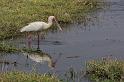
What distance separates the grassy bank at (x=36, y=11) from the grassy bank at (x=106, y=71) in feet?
17.9

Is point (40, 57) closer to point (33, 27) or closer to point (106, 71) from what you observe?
point (33, 27)

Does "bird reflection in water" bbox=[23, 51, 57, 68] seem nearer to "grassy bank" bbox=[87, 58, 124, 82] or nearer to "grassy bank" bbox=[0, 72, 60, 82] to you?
"grassy bank" bbox=[87, 58, 124, 82]

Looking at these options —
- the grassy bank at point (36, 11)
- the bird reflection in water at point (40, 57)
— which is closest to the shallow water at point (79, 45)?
the bird reflection in water at point (40, 57)

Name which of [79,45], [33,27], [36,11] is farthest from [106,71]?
[36,11]

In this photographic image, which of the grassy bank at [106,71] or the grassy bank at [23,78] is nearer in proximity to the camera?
the grassy bank at [23,78]

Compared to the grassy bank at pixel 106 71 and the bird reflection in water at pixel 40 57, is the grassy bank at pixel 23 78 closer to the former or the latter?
the grassy bank at pixel 106 71

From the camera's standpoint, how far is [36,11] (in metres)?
23.1

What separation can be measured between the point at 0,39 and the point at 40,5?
652cm

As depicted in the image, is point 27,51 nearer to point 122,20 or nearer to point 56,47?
point 56,47

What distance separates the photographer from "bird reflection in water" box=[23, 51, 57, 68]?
53.8 ft

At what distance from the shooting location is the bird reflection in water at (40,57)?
53.8 feet

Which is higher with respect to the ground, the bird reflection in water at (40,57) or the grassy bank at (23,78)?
the grassy bank at (23,78)

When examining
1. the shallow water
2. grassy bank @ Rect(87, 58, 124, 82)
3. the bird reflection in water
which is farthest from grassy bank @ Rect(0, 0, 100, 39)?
grassy bank @ Rect(87, 58, 124, 82)

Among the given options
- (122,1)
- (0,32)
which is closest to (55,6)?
(122,1)
